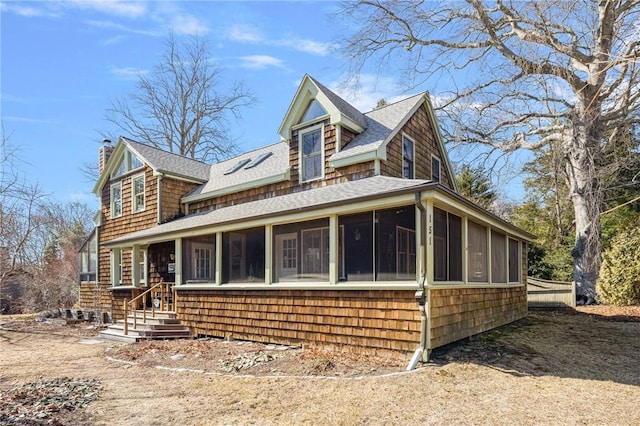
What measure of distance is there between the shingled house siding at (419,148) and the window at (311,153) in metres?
1.95

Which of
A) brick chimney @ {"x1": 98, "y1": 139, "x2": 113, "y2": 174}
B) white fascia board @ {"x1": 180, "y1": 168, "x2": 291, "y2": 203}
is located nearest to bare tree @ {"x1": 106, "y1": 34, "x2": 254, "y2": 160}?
brick chimney @ {"x1": 98, "y1": 139, "x2": 113, "y2": 174}

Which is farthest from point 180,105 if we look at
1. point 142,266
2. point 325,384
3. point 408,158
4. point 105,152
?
point 325,384

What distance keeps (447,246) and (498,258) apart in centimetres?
400

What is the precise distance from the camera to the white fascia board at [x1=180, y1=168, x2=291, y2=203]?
12523 mm

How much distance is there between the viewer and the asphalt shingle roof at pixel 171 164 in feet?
53.1

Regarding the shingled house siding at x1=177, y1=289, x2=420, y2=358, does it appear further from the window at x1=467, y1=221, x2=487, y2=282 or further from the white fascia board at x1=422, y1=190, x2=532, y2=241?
the window at x1=467, y1=221, x2=487, y2=282

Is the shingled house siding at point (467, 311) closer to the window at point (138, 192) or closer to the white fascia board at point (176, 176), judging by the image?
the white fascia board at point (176, 176)

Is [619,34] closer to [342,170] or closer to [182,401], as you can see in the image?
[342,170]

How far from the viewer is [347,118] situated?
11.6m

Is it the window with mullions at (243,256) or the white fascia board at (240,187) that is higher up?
the white fascia board at (240,187)

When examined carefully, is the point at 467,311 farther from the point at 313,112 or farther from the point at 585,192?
the point at 585,192

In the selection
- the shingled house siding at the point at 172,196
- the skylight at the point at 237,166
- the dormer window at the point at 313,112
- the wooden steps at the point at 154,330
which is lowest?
the wooden steps at the point at 154,330

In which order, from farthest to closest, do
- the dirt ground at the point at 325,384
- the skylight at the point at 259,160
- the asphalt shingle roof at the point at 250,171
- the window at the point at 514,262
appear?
the skylight at the point at 259,160
the asphalt shingle roof at the point at 250,171
the window at the point at 514,262
the dirt ground at the point at 325,384

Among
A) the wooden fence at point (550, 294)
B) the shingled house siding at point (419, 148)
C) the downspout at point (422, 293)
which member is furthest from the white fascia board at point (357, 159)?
the wooden fence at point (550, 294)
